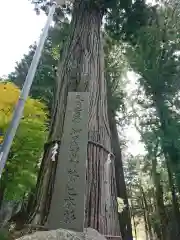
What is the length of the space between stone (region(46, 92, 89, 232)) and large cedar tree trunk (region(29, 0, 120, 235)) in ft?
0.40

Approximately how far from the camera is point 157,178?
1284 centimetres

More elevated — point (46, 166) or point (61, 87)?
point (61, 87)

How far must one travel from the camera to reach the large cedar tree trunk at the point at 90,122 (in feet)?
7.75

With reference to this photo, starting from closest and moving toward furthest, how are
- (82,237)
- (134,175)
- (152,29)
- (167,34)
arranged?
(82,237), (152,29), (167,34), (134,175)

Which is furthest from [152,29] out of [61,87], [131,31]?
[61,87]

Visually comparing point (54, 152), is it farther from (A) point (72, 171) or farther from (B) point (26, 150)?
(B) point (26, 150)

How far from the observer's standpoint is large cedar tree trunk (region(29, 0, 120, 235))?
7.75ft

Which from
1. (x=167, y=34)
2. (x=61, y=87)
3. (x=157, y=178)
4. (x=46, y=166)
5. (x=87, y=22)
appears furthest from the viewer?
(x=157, y=178)

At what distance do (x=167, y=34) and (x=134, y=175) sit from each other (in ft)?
37.1

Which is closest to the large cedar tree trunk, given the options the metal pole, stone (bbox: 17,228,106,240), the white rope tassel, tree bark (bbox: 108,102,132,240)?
the white rope tassel

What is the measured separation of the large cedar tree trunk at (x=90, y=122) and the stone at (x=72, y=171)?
12 centimetres

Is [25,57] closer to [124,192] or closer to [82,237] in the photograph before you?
[124,192]

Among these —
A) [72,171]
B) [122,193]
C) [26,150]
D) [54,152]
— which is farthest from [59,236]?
[122,193]

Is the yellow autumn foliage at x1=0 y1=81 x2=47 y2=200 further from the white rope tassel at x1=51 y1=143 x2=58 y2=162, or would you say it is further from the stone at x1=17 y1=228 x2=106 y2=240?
the stone at x1=17 y1=228 x2=106 y2=240
